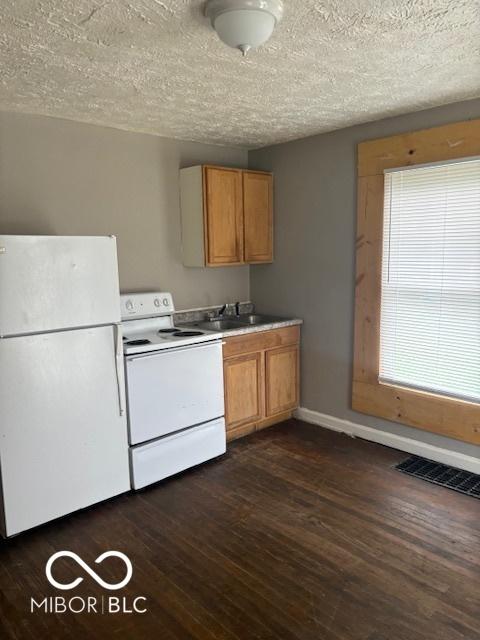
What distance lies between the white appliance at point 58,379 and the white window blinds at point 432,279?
1969 mm

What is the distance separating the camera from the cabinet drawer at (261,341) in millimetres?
3592

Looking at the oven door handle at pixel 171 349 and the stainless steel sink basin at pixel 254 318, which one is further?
the stainless steel sink basin at pixel 254 318

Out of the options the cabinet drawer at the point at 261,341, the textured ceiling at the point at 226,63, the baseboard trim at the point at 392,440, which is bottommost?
the baseboard trim at the point at 392,440

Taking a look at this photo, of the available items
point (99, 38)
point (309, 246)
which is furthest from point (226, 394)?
point (99, 38)

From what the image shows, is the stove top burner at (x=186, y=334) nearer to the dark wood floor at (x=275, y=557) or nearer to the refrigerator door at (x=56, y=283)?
the refrigerator door at (x=56, y=283)

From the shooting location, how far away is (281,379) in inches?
158

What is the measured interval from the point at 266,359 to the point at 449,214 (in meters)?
1.74

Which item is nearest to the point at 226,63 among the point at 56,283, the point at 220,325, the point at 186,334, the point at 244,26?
the point at 244,26

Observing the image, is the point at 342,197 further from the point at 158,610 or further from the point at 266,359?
the point at 158,610

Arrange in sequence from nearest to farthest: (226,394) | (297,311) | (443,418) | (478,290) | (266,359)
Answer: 1. (478,290)
2. (443,418)
3. (226,394)
4. (266,359)
5. (297,311)

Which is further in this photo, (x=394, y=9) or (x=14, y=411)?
(x=14, y=411)

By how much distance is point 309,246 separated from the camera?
3.99 m

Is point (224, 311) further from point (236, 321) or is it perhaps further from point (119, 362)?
point (119, 362)

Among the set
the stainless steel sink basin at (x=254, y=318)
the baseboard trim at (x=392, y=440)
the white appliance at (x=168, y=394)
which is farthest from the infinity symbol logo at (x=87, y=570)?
the stainless steel sink basin at (x=254, y=318)
